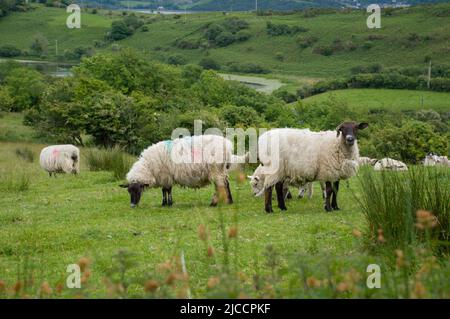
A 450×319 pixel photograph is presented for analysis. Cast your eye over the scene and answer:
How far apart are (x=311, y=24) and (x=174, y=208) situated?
127 metres

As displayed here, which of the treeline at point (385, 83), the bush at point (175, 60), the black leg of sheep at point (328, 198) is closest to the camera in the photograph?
the black leg of sheep at point (328, 198)

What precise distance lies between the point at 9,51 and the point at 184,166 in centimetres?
12725

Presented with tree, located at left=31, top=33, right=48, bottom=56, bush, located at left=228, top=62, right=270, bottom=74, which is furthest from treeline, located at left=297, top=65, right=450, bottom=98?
tree, located at left=31, top=33, right=48, bottom=56

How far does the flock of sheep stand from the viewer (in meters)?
14.6

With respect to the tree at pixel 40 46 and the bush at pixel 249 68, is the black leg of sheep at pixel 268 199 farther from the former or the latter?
the tree at pixel 40 46

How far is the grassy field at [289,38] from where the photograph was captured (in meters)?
116

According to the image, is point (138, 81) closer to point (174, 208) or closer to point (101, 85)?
point (101, 85)

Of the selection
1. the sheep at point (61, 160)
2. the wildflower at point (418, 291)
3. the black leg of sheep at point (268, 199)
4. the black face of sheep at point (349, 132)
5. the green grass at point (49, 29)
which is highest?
the green grass at point (49, 29)

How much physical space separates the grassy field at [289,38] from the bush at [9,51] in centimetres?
541

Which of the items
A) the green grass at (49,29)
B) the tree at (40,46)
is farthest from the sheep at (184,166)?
the green grass at (49,29)

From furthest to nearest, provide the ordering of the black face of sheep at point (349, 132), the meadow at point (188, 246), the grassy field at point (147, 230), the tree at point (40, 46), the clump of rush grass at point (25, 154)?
1. the tree at point (40, 46)
2. the clump of rush grass at point (25, 154)
3. the black face of sheep at point (349, 132)
4. the grassy field at point (147, 230)
5. the meadow at point (188, 246)

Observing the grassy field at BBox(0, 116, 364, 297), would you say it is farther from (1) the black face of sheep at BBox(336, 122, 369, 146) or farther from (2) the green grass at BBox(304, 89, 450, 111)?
(2) the green grass at BBox(304, 89, 450, 111)

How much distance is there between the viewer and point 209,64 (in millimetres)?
126375

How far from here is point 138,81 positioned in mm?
65500
